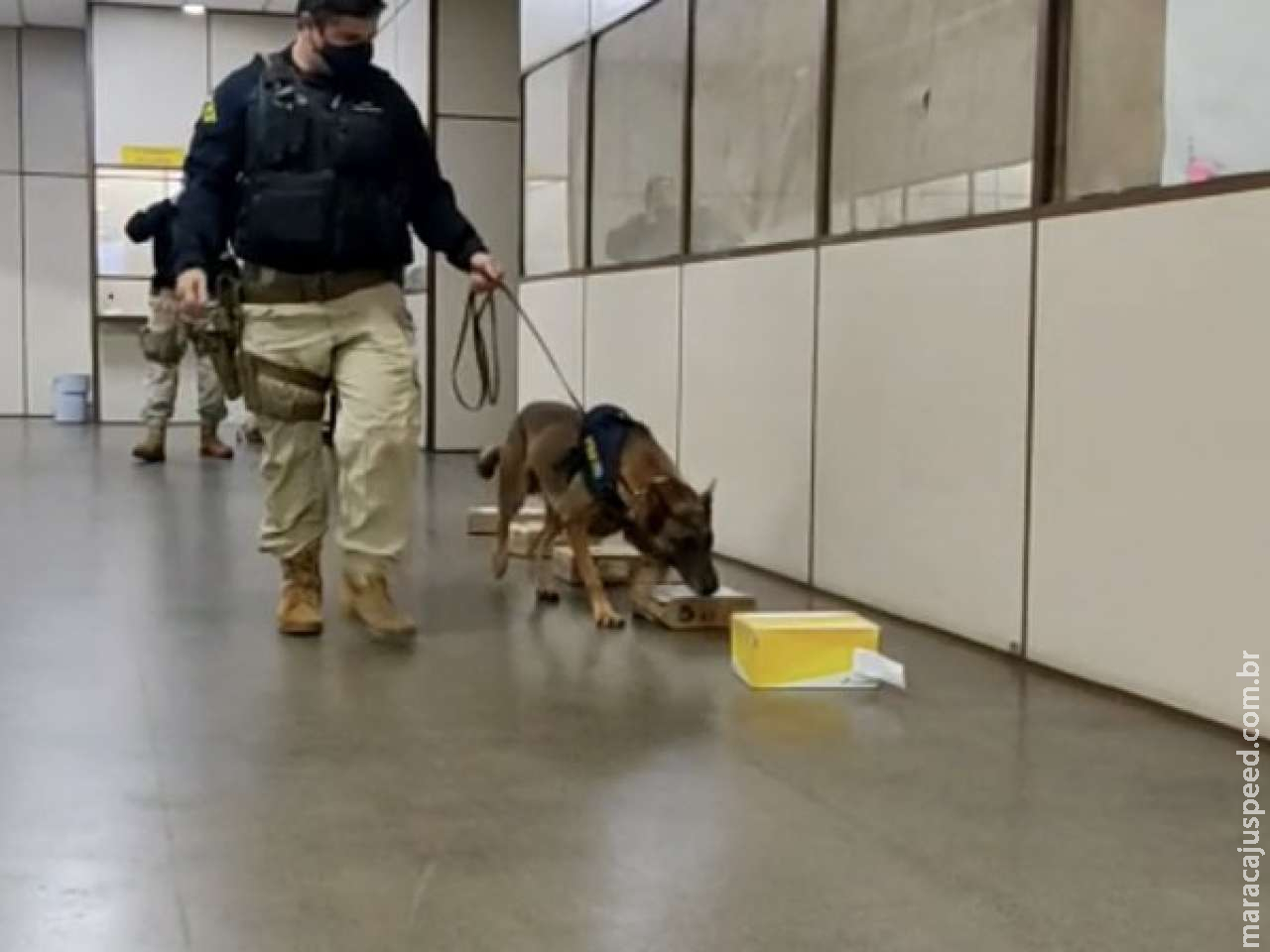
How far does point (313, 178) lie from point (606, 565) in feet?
5.39

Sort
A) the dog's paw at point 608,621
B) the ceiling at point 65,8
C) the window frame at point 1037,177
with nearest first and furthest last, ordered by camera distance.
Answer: the window frame at point 1037,177 → the dog's paw at point 608,621 → the ceiling at point 65,8

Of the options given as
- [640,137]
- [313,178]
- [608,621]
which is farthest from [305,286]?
[640,137]

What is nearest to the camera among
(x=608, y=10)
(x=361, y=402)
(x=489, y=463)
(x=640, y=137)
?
(x=361, y=402)

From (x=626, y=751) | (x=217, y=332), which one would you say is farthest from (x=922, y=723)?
(x=217, y=332)

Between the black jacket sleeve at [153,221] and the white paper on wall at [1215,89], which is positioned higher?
the black jacket sleeve at [153,221]

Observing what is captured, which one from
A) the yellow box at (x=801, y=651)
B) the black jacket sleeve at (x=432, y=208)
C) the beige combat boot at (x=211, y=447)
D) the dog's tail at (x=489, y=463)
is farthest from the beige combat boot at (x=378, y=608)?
the beige combat boot at (x=211, y=447)

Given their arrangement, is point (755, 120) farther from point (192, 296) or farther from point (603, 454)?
A: point (192, 296)

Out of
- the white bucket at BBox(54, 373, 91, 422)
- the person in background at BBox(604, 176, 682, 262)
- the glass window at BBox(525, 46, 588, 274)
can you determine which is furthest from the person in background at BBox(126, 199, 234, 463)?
the white bucket at BBox(54, 373, 91, 422)

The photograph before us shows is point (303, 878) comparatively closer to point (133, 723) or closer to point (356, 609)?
point (133, 723)

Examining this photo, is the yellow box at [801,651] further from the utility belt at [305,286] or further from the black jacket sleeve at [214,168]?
the black jacket sleeve at [214,168]

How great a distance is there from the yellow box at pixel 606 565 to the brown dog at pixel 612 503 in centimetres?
13

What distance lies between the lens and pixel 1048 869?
2.40 m

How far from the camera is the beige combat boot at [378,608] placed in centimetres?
421

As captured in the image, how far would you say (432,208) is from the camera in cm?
441
